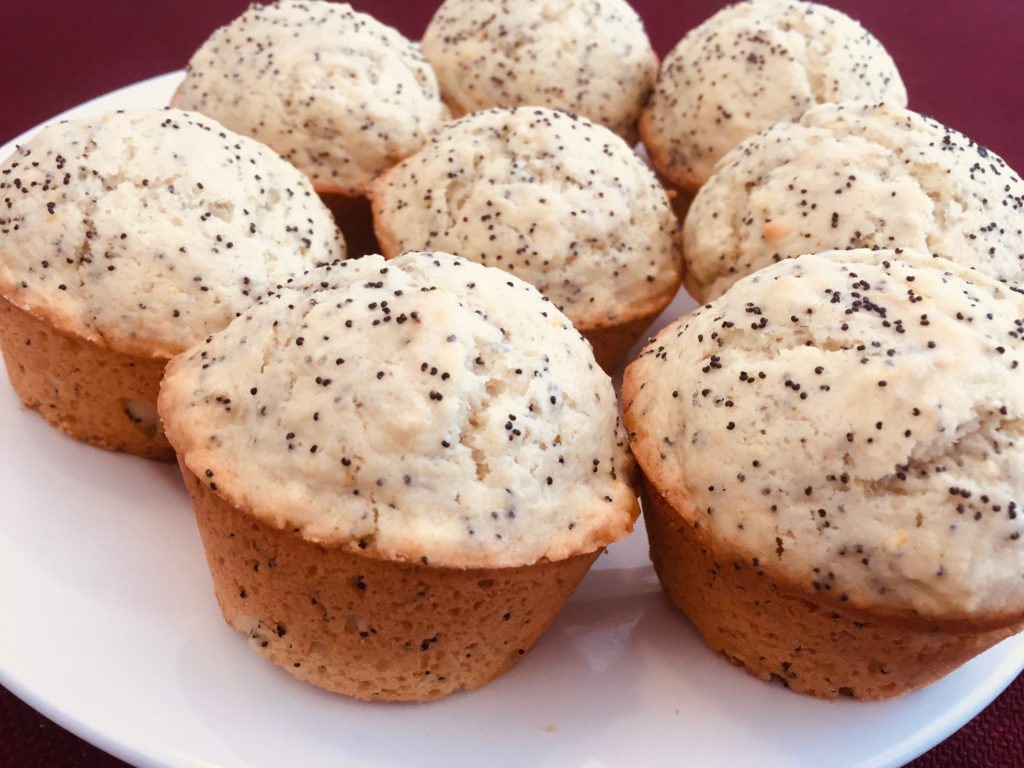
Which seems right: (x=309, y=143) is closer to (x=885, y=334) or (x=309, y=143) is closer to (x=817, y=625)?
(x=885, y=334)

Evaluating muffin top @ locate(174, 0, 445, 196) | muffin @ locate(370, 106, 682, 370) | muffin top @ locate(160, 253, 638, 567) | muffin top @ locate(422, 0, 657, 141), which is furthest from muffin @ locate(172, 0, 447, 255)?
muffin top @ locate(160, 253, 638, 567)

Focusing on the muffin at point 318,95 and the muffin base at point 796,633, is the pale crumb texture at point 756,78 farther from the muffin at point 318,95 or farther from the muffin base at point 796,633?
the muffin base at point 796,633

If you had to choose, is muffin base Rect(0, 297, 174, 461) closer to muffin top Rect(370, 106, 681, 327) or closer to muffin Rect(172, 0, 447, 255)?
muffin top Rect(370, 106, 681, 327)

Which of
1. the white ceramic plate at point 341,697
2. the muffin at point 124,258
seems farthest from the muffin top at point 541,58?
the white ceramic plate at point 341,697

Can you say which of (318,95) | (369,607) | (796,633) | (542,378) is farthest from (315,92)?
(796,633)

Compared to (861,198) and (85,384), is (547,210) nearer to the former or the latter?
(861,198)

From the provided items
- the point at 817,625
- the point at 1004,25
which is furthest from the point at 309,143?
the point at 1004,25
